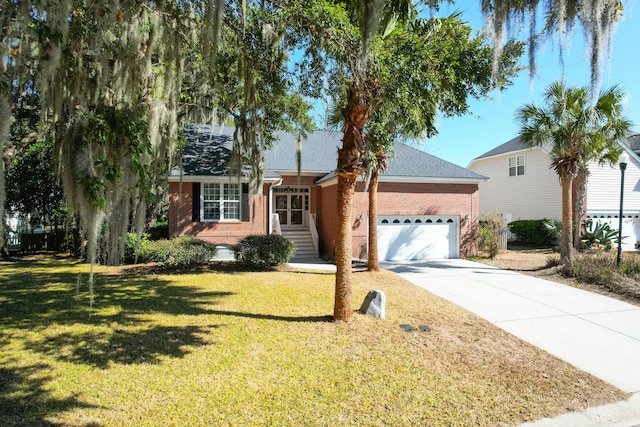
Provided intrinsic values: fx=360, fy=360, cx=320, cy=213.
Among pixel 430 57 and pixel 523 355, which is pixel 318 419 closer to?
pixel 523 355

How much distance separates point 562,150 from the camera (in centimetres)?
1153

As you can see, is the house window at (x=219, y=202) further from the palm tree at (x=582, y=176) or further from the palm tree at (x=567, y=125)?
the palm tree at (x=582, y=176)

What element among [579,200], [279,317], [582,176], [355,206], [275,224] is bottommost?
[279,317]

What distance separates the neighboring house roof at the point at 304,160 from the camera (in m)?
13.9

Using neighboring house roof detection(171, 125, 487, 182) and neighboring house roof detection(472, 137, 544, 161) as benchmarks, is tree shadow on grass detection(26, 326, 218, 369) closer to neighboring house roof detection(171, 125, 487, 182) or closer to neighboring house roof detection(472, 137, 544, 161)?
neighboring house roof detection(171, 125, 487, 182)

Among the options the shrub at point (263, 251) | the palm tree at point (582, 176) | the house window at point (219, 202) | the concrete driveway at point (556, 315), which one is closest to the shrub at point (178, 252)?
the shrub at point (263, 251)

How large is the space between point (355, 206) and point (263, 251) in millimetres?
4151

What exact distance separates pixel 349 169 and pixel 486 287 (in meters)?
5.64

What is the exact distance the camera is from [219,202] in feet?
45.3

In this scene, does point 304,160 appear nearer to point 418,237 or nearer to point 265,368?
point 418,237

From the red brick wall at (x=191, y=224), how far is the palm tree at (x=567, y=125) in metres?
9.61

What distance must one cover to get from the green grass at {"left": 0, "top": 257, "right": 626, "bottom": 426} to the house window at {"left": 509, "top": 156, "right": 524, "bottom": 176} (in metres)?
16.4

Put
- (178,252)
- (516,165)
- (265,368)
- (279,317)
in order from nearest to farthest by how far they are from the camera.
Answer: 1. (265,368)
2. (279,317)
3. (178,252)
4. (516,165)

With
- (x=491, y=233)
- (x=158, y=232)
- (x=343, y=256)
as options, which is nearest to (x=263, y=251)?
(x=343, y=256)
